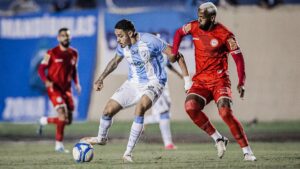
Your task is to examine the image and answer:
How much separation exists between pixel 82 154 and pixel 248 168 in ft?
9.33

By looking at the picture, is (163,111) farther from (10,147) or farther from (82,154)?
(82,154)

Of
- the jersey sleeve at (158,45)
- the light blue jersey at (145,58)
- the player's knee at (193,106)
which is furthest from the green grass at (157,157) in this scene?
the jersey sleeve at (158,45)

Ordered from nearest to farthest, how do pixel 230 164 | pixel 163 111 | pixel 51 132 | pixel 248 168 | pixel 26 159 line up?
pixel 248 168, pixel 230 164, pixel 26 159, pixel 163 111, pixel 51 132

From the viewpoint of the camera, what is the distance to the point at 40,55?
83.4 ft

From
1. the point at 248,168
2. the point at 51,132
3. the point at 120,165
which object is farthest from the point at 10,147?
the point at 248,168

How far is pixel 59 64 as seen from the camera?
738 inches

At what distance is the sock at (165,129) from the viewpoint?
18.4 metres

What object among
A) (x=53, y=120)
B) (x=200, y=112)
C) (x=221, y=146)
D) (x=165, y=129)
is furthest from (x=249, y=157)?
(x=53, y=120)

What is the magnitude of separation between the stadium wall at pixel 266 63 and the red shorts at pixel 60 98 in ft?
20.6

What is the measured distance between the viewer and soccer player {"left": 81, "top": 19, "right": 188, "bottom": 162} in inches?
552

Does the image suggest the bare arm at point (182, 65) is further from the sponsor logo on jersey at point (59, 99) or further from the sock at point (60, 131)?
the sponsor logo on jersey at point (59, 99)

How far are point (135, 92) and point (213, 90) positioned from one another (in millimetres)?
1326

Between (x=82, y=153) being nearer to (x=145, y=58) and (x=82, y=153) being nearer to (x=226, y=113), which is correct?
(x=145, y=58)

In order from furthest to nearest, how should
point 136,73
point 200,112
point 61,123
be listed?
point 61,123
point 136,73
point 200,112
